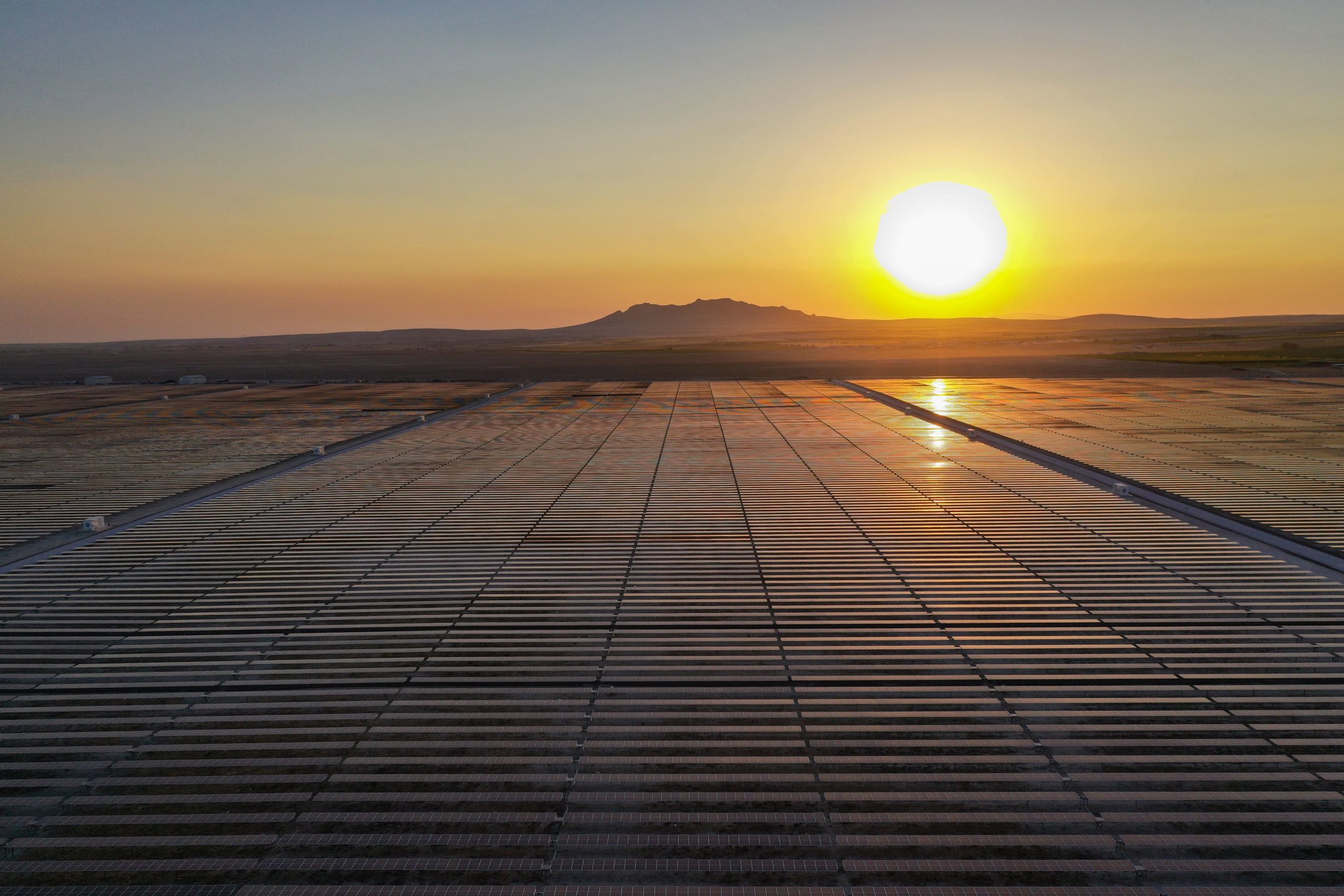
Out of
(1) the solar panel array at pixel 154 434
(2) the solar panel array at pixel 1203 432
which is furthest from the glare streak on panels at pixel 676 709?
(1) the solar panel array at pixel 154 434

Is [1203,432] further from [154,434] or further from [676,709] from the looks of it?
[154,434]

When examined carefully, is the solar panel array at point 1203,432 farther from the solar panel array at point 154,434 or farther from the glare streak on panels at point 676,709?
the solar panel array at point 154,434

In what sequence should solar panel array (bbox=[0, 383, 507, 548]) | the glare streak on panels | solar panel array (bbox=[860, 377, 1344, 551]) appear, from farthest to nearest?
solar panel array (bbox=[0, 383, 507, 548]) < solar panel array (bbox=[860, 377, 1344, 551]) < the glare streak on panels

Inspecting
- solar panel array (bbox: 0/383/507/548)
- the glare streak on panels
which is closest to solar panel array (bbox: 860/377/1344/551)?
the glare streak on panels

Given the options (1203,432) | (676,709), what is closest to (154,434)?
(676,709)

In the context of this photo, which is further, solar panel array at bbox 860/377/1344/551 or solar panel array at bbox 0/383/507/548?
solar panel array at bbox 0/383/507/548

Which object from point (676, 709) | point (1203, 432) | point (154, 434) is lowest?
point (676, 709)

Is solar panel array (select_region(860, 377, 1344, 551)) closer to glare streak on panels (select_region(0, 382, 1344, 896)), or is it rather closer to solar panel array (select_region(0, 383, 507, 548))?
glare streak on panels (select_region(0, 382, 1344, 896))

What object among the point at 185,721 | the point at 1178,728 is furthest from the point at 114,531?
the point at 1178,728
